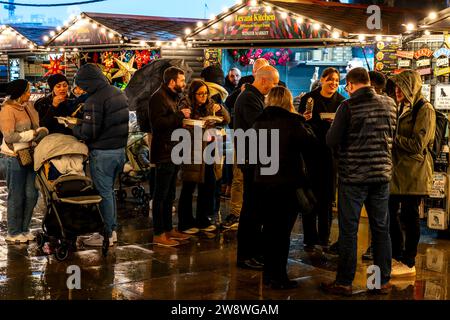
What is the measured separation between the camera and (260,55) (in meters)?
13.4

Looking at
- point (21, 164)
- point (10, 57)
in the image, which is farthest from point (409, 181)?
point (10, 57)

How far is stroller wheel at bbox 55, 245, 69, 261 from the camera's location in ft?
24.4

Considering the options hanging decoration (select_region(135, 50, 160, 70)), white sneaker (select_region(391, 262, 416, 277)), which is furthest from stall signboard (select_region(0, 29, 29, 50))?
white sneaker (select_region(391, 262, 416, 277))

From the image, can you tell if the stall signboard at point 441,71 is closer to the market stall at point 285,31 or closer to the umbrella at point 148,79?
the market stall at point 285,31

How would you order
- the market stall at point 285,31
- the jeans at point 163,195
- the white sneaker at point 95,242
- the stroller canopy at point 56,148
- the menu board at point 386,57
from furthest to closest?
the market stall at point 285,31
the menu board at point 386,57
the white sneaker at point 95,242
the jeans at point 163,195
the stroller canopy at point 56,148

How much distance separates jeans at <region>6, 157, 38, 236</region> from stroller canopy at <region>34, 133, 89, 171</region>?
581 millimetres

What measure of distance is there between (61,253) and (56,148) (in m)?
1.14

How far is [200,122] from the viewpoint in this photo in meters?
8.34

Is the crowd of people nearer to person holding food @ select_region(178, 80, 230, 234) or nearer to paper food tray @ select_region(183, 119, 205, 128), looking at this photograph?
person holding food @ select_region(178, 80, 230, 234)

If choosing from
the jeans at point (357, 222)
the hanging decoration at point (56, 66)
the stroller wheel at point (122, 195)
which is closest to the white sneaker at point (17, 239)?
the stroller wheel at point (122, 195)

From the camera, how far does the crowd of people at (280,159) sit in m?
6.33

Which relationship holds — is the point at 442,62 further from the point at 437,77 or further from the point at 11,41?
the point at 11,41

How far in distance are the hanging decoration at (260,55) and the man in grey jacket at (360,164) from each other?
276 inches

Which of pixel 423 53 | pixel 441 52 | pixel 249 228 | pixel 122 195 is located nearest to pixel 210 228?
pixel 249 228
